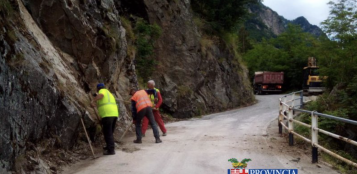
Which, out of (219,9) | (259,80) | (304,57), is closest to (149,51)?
(219,9)

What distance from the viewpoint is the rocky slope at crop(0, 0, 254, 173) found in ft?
17.4

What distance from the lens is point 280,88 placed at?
43312 millimetres

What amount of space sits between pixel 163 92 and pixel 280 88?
95.6ft

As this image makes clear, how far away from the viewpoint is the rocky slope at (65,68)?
5.31 meters

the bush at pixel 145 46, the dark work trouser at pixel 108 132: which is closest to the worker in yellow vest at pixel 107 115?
the dark work trouser at pixel 108 132

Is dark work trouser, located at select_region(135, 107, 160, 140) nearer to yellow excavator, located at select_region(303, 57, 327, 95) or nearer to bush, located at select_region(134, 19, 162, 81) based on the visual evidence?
bush, located at select_region(134, 19, 162, 81)

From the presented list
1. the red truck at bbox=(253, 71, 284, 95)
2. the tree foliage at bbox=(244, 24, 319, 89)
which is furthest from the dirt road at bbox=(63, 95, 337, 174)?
the tree foliage at bbox=(244, 24, 319, 89)

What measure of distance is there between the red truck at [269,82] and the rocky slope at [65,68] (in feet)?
76.1

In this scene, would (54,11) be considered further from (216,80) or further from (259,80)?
(259,80)

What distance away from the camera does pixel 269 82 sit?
42219 millimetres

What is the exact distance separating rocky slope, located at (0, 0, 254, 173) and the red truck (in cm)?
2318

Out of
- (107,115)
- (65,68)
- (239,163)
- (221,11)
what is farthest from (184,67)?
(239,163)

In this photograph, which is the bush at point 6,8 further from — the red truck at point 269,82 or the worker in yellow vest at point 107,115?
the red truck at point 269,82

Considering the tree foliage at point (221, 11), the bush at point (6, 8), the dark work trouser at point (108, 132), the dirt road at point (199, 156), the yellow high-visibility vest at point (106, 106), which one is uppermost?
the tree foliage at point (221, 11)
